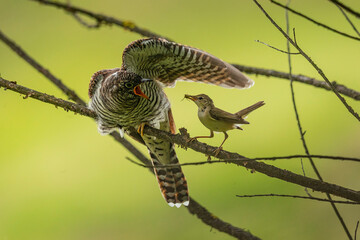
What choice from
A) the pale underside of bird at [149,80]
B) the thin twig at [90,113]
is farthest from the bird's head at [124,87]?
the thin twig at [90,113]

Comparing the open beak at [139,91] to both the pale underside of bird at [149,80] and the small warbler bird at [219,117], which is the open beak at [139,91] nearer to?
the pale underside of bird at [149,80]

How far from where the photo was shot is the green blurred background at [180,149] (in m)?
6.50

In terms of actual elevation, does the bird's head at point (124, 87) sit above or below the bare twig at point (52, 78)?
below

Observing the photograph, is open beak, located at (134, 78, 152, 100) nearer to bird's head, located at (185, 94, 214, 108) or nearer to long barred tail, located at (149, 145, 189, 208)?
bird's head, located at (185, 94, 214, 108)

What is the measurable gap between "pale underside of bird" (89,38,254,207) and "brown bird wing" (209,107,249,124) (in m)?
0.38

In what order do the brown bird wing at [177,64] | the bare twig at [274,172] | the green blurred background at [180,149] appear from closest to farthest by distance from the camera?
the bare twig at [274,172] < the brown bird wing at [177,64] < the green blurred background at [180,149]

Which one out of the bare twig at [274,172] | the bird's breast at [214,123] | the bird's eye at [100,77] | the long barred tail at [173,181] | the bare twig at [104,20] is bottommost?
the bare twig at [274,172]

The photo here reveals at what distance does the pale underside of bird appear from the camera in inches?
139

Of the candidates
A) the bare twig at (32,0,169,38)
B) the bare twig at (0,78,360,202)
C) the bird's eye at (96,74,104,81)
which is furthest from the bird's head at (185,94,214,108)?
the bird's eye at (96,74,104,81)

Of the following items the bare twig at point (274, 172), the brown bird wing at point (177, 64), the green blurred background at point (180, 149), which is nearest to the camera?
the bare twig at point (274, 172)

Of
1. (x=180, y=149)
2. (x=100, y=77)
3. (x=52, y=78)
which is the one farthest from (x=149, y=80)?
(x=180, y=149)

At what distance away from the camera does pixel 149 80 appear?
3.76 meters

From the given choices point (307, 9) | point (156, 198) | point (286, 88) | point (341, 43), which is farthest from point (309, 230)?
point (307, 9)

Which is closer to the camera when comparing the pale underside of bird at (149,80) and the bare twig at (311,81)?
the bare twig at (311,81)
